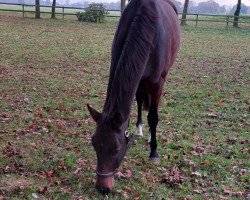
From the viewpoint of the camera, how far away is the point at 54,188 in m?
4.22

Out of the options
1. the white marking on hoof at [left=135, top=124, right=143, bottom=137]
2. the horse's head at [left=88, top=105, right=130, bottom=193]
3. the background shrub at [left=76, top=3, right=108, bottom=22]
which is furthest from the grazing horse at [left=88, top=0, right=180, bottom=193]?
the background shrub at [left=76, top=3, right=108, bottom=22]

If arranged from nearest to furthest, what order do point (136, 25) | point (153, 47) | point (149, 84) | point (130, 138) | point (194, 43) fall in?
point (130, 138)
point (136, 25)
point (153, 47)
point (149, 84)
point (194, 43)

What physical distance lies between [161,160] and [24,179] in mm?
1853

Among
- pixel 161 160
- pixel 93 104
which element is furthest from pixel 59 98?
pixel 161 160

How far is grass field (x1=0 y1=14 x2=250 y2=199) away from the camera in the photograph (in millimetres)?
4391

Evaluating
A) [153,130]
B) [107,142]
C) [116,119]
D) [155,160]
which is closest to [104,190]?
[107,142]

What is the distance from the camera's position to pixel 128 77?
3820 millimetres

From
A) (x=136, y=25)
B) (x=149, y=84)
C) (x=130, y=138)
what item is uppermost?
(x=136, y=25)

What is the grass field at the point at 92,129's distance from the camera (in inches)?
173

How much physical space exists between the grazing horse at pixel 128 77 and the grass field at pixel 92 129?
55cm

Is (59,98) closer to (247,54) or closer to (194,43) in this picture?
(247,54)

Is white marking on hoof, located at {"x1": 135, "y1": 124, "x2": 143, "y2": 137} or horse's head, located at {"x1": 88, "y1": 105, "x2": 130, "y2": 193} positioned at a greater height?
Answer: horse's head, located at {"x1": 88, "y1": 105, "x2": 130, "y2": 193}

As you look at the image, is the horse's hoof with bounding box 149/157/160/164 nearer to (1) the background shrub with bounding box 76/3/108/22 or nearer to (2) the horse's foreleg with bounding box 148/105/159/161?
(2) the horse's foreleg with bounding box 148/105/159/161

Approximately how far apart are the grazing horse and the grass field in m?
0.55
